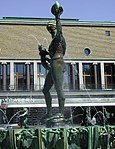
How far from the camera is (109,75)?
4616cm

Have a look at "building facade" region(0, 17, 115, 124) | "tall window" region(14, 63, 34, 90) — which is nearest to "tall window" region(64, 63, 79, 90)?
"building facade" region(0, 17, 115, 124)

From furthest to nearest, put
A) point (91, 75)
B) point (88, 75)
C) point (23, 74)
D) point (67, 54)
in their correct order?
point (91, 75) < point (88, 75) < point (67, 54) < point (23, 74)

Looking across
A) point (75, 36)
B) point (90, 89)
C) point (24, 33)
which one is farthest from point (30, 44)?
point (90, 89)

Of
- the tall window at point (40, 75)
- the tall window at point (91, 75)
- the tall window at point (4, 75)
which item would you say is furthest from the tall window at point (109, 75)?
the tall window at point (4, 75)

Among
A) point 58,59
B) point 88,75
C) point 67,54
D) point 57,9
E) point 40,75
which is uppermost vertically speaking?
point 67,54

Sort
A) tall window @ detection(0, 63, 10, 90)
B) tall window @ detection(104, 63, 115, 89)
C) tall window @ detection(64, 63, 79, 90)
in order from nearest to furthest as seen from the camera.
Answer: tall window @ detection(0, 63, 10, 90), tall window @ detection(64, 63, 79, 90), tall window @ detection(104, 63, 115, 89)

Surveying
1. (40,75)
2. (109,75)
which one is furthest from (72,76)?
(109,75)

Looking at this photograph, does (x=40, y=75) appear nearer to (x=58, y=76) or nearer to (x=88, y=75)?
(x=88, y=75)

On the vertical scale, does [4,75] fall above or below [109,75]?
below

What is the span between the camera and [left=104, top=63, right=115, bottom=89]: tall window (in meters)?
45.6

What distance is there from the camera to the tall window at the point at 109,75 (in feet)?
150

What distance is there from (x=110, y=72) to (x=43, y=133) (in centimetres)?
3938

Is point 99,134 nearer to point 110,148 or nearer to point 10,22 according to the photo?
point 110,148

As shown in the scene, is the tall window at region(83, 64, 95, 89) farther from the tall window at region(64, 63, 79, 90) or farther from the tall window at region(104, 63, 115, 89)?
the tall window at region(104, 63, 115, 89)
